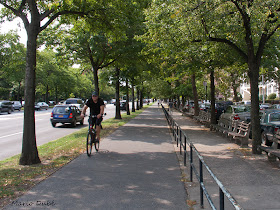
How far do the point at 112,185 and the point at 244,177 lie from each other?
2859 millimetres

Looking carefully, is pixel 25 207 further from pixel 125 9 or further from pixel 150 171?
pixel 125 9

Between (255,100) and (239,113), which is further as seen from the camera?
(239,113)

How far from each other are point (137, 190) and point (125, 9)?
7152 millimetres

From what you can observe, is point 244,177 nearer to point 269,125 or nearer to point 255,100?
point 255,100

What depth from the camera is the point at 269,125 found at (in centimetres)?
1047

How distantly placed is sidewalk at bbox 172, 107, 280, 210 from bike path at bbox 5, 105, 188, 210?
0.47 metres

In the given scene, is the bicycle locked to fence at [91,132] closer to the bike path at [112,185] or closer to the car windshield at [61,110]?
the bike path at [112,185]

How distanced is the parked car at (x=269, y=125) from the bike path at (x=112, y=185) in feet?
13.3

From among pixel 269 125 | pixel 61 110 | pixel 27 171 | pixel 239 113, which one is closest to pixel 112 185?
pixel 27 171

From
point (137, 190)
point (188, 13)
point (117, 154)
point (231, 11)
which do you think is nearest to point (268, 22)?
point (231, 11)

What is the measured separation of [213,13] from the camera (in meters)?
9.59

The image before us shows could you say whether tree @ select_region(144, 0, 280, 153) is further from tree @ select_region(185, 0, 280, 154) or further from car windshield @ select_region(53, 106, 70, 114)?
car windshield @ select_region(53, 106, 70, 114)

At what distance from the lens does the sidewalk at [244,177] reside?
4.65m

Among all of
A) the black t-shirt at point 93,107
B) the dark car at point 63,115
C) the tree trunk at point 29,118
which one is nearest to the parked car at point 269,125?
the black t-shirt at point 93,107
